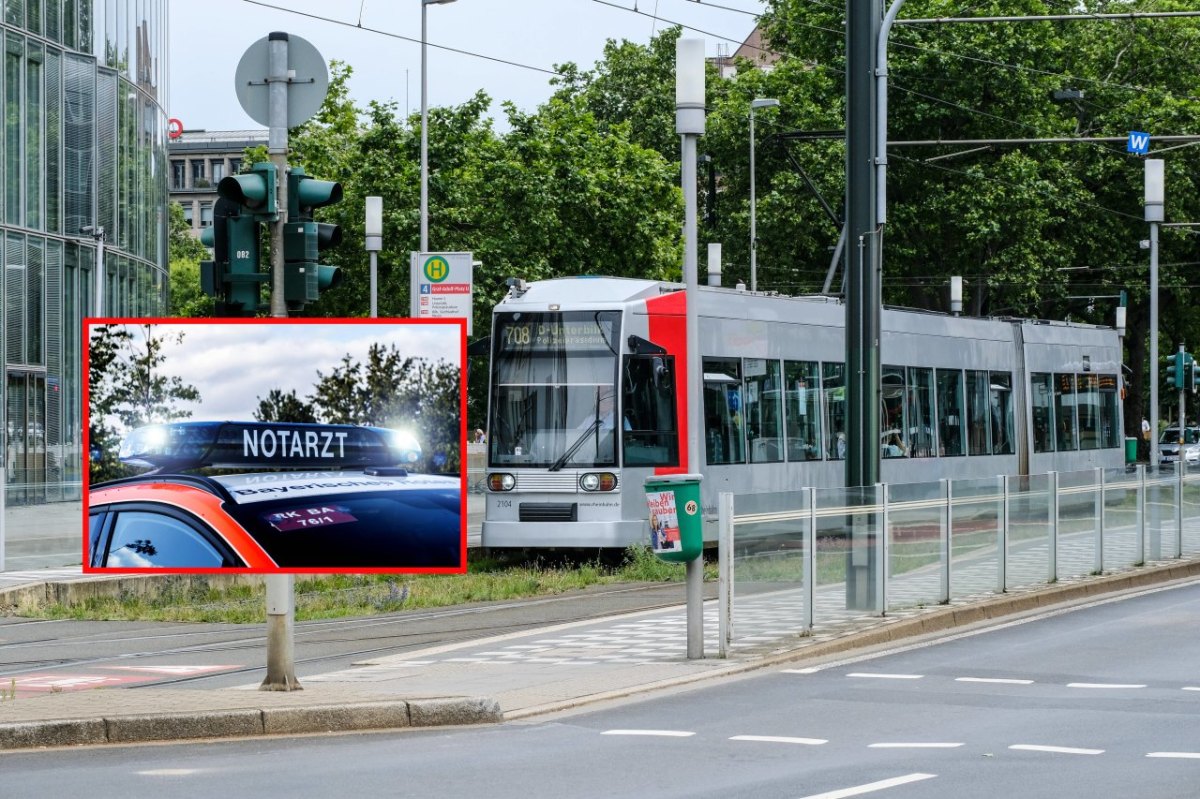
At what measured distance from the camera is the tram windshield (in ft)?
72.3

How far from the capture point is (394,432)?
35.2ft

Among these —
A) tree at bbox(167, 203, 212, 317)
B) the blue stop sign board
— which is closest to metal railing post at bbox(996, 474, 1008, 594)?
the blue stop sign board

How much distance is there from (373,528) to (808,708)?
113 inches

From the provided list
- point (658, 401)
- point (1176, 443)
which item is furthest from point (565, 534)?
point (1176, 443)

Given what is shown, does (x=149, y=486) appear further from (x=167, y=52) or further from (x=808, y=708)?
(x=167, y=52)

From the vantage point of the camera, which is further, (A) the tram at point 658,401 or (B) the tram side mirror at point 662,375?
(B) the tram side mirror at point 662,375

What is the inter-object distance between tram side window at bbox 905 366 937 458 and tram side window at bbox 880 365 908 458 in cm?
20

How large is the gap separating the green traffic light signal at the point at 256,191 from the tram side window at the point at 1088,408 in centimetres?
2567

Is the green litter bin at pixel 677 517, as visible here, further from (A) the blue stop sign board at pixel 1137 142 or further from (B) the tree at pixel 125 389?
(A) the blue stop sign board at pixel 1137 142

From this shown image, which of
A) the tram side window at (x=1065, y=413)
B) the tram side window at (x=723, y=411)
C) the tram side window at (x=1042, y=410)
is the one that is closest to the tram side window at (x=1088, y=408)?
the tram side window at (x=1065, y=413)

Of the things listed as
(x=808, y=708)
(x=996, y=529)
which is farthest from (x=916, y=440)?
(x=808, y=708)

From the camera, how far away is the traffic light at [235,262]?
1188 centimetres

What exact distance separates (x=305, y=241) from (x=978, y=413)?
20618 mm

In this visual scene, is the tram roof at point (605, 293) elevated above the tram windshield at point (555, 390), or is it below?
above
